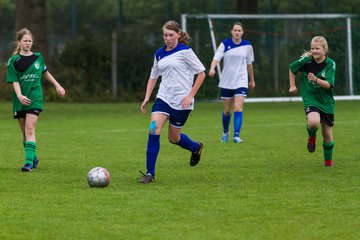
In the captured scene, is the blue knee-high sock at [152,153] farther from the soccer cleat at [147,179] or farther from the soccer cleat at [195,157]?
the soccer cleat at [195,157]

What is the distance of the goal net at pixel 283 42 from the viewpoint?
2738 cm

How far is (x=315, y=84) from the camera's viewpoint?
1236cm

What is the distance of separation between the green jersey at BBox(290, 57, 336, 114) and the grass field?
Result: 81cm

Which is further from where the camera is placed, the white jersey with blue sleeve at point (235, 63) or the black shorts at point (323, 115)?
the white jersey with blue sleeve at point (235, 63)

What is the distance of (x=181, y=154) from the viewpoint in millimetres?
14812

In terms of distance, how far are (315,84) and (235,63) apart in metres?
4.94

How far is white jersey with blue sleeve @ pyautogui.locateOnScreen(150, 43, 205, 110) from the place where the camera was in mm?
11273

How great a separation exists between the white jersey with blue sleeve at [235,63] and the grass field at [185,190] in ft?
3.34

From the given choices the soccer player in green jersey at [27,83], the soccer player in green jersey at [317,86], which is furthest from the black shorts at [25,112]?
the soccer player in green jersey at [317,86]

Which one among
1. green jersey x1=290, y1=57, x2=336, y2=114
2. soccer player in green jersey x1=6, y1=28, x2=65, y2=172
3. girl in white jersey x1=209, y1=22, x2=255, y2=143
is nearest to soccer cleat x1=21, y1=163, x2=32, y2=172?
soccer player in green jersey x1=6, y1=28, x2=65, y2=172

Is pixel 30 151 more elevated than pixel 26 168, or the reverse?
pixel 30 151

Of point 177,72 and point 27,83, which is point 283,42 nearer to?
point 27,83

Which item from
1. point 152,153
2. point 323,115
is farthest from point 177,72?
point 323,115

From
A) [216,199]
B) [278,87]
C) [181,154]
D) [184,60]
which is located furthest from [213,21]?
[216,199]
